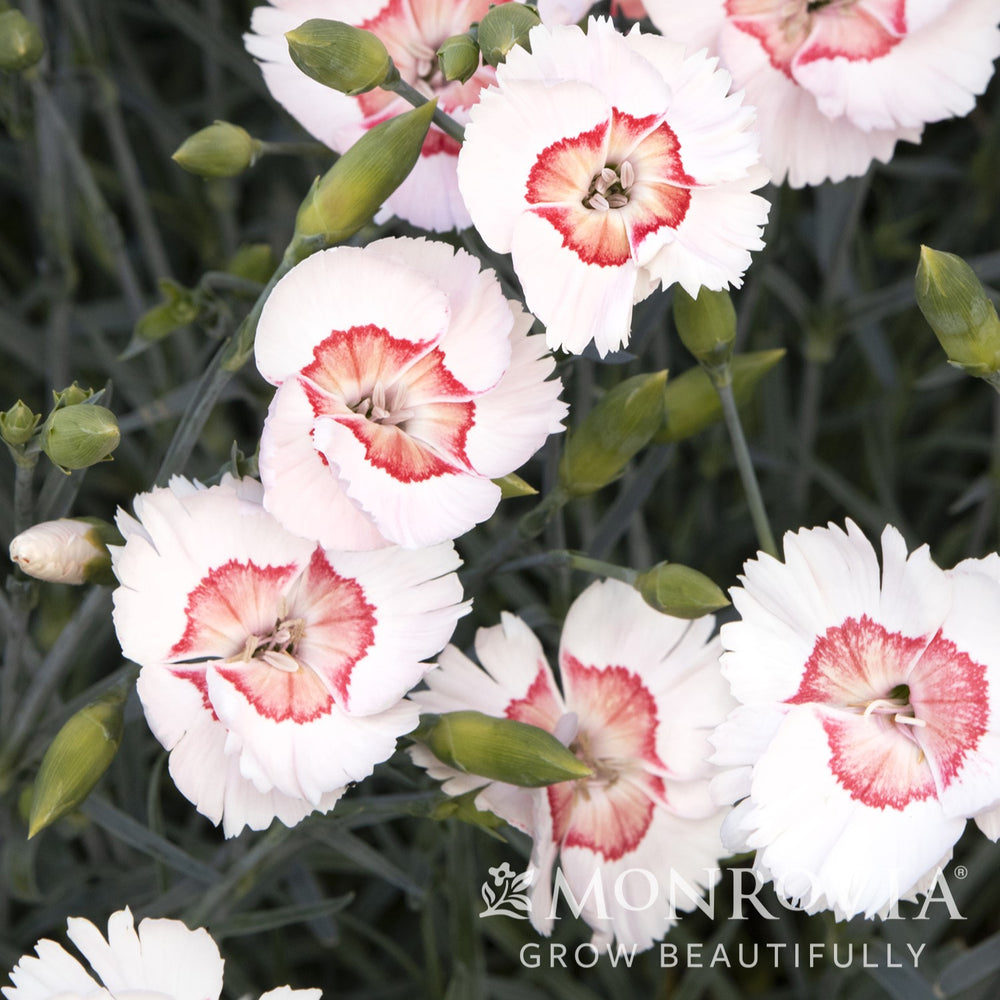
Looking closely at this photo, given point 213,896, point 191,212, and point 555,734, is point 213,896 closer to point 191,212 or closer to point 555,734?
point 555,734

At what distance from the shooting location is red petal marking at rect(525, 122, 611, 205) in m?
0.98

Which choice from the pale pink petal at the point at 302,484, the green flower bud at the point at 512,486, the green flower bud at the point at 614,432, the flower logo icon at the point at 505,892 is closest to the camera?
the pale pink petal at the point at 302,484

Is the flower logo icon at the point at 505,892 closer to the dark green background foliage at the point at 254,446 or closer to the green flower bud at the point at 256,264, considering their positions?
the dark green background foliage at the point at 254,446

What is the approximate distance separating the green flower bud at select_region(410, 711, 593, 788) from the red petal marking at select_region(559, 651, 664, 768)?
16 centimetres

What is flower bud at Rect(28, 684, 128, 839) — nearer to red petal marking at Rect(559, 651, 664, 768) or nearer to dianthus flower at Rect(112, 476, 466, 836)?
dianthus flower at Rect(112, 476, 466, 836)

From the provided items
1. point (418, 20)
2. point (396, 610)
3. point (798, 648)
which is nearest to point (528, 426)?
point (396, 610)

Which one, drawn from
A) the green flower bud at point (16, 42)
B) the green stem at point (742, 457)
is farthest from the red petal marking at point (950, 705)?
the green flower bud at point (16, 42)

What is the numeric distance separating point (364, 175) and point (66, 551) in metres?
0.38

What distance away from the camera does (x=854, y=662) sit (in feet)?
3.35

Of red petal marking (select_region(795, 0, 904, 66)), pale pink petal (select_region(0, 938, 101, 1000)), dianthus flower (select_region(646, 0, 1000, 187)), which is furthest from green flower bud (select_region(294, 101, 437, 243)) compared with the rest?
pale pink petal (select_region(0, 938, 101, 1000))

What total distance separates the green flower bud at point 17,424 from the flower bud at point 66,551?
74 mm

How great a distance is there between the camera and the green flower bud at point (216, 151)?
1123 mm

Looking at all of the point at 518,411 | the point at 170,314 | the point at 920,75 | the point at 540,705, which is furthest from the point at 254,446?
the point at 920,75

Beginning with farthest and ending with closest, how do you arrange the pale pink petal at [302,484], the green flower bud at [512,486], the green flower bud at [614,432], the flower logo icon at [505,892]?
the flower logo icon at [505,892], the green flower bud at [614,432], the green flower bud at [512,486], the pale pink petal at [302,484]
